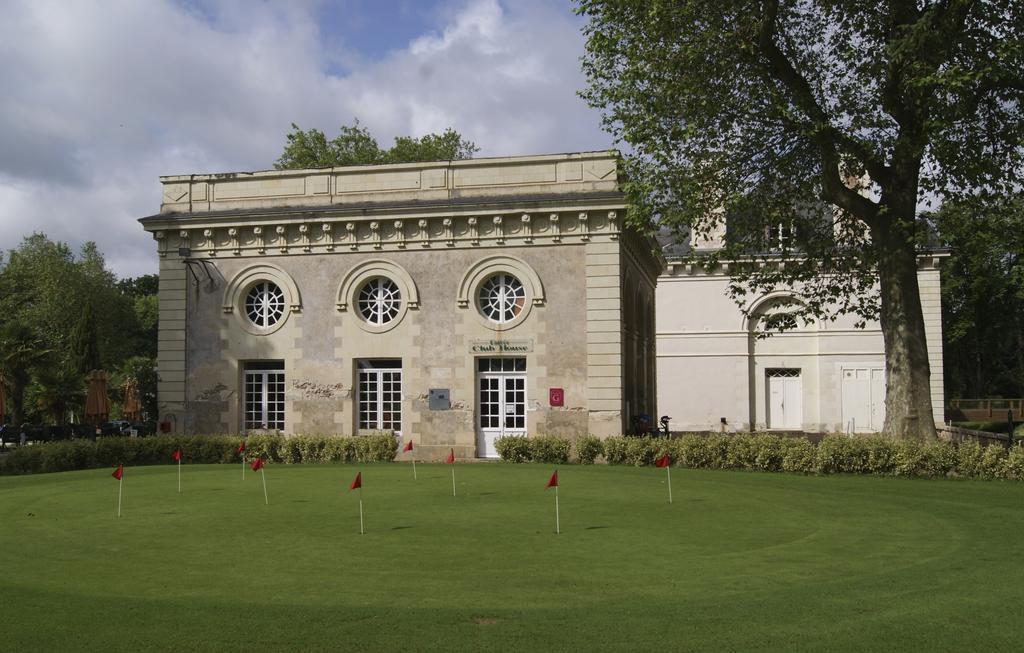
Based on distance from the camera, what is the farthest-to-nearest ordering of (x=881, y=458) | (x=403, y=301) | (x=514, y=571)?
(x=403, y=301)
(x=881, y=458)
(x=514, y=571)

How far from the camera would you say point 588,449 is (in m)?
22.1

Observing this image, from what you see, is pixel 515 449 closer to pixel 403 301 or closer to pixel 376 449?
pixel 376 449

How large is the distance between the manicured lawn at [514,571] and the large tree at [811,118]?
7020 millimetres

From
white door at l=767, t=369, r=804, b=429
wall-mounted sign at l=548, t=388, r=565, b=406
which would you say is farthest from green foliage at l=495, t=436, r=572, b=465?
white door at l=767, t=369, r=804, b=429

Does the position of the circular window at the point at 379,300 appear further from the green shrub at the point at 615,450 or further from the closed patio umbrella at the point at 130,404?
the closed patio umbrella at the point at 130,404

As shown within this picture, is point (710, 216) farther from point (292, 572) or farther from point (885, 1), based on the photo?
point (292, 572)

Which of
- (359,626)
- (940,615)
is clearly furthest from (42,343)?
(940,615)

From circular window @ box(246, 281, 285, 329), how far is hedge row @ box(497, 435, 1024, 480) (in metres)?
8.31

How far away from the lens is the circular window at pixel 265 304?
87.7 ft

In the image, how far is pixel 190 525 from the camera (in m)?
11.9

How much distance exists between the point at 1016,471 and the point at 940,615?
12.6 m

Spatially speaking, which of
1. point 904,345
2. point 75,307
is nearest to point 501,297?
point 904,345

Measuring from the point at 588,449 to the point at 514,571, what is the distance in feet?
43.6

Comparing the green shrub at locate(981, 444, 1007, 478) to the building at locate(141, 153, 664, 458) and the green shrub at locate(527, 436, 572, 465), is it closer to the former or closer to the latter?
the building at locate(141, 153, 664, 458)
